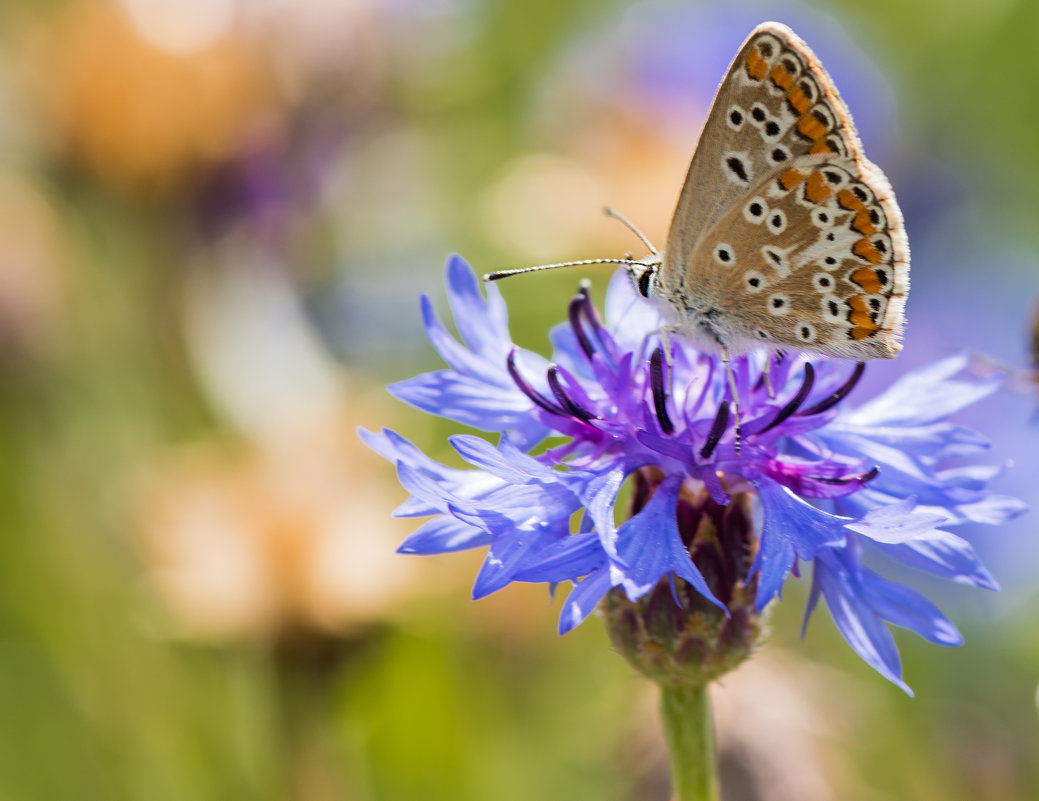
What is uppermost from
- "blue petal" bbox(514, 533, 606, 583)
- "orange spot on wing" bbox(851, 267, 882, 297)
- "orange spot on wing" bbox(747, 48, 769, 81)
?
"orange spot on wing" bbox(747, 48, 769, 81)

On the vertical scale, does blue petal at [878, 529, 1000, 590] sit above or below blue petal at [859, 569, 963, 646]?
above

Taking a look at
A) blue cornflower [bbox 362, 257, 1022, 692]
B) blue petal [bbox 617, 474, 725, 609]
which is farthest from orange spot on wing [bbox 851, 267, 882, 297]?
blue petal [bbox 617, 474, 725, 609]

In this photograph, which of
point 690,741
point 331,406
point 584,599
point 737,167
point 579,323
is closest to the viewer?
point 584,599

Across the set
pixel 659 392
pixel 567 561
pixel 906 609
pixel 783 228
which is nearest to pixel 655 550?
pixel 567 561

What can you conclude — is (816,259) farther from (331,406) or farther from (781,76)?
(331,406)

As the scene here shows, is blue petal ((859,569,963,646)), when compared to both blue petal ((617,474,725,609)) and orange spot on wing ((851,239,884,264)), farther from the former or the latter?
orange spot on wing ((851,239,884,264))

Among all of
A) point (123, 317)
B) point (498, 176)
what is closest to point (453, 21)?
point (498, 176)
